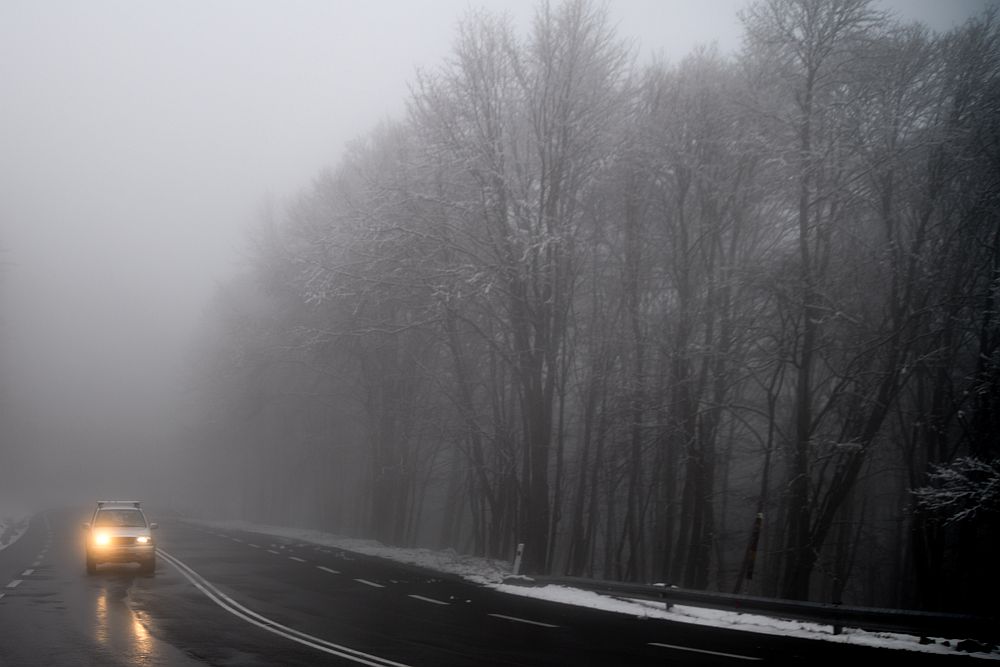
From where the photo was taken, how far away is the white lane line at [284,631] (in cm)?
1028

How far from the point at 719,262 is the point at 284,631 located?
58.0 feet

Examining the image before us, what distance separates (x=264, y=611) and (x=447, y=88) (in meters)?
16.2

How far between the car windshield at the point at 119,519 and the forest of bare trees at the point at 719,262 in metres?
7.43

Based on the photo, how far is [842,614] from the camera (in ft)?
40.7

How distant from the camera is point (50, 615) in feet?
43.9

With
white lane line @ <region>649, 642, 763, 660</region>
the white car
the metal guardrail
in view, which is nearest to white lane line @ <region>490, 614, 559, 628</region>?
white lane line @ <region>649, 642, 763, 660</region>

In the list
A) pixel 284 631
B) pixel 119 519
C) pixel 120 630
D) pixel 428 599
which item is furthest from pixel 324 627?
pixel 119 519

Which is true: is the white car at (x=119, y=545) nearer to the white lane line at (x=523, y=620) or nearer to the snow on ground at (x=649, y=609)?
the snow on ground at (x=649, y=609)

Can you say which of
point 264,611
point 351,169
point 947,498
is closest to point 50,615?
point 264,611

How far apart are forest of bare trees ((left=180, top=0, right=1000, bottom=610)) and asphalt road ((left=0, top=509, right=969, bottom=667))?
5.16 m

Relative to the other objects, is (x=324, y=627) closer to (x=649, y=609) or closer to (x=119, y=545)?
(x=649, y=609)

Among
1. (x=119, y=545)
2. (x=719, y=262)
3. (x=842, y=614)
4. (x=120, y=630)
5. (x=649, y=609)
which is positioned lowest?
(x=120, y=630)

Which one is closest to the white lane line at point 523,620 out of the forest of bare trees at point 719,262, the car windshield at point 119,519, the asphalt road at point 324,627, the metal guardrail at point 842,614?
the asphalt road at point 324,627

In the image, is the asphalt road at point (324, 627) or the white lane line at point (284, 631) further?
the asphalt road at point (324, 627)
